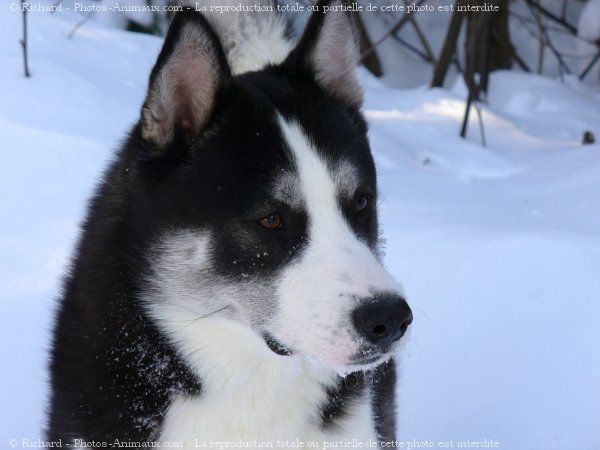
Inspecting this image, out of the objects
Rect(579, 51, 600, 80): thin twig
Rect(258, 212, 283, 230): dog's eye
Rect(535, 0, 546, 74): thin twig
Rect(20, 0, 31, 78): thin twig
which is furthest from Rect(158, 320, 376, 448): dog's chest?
Rect(579, 51, 600, 80): thin twig

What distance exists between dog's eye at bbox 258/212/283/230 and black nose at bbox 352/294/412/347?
1.12 ft

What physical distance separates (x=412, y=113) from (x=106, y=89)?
2185 mm

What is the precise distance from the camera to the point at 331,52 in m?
2.61

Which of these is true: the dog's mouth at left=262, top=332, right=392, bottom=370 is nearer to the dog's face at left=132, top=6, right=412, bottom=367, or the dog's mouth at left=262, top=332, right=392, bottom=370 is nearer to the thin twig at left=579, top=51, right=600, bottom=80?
the dog's face at left=132, top=6, right=412, bottom=367

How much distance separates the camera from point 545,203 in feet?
16.0

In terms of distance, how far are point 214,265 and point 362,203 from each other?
1.43 feet

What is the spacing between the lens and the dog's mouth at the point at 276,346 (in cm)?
217

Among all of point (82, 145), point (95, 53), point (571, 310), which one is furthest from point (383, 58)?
point (571, 310)

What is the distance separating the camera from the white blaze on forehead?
2.01m

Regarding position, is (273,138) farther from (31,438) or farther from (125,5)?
(125,5)

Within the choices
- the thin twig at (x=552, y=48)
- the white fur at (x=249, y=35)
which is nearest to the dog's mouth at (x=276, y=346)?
the white fur at (x=249, y=35)

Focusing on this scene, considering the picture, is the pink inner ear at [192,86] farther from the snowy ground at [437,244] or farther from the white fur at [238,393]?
the snowy ground at [437,244]

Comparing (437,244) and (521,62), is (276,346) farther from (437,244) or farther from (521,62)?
(521,62)

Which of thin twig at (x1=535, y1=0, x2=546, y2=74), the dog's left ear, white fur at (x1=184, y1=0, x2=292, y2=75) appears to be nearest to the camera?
the dog's left ear
